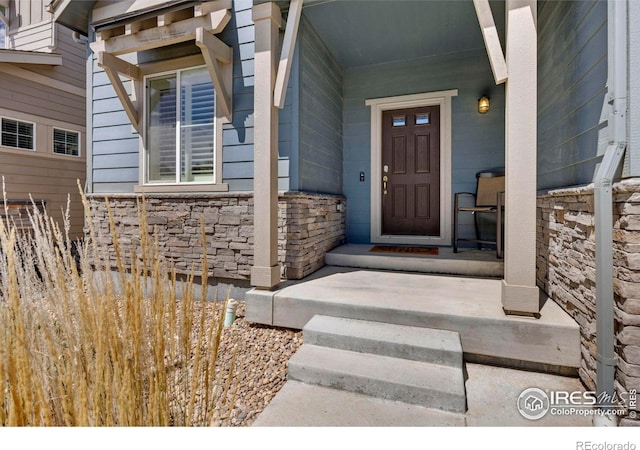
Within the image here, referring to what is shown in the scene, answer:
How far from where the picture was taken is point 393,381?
69.9 inches

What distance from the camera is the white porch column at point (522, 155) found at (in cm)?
198

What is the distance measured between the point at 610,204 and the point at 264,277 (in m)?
2.30

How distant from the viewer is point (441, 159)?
13.9 feet

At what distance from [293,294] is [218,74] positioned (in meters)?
2.40

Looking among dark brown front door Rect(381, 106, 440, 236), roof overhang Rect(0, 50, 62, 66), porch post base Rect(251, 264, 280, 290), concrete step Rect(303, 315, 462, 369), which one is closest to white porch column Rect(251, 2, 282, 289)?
porch post base Rect(251, 264, 280, 290)

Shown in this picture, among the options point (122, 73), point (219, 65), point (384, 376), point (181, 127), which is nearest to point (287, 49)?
point (219, 65)

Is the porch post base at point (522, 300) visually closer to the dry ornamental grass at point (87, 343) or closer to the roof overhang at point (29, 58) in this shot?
the dry ornamental grass at point (87, 343)

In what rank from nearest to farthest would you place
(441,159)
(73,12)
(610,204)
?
(610,204), (73,12), (441,159)

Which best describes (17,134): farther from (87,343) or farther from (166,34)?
(87,343)

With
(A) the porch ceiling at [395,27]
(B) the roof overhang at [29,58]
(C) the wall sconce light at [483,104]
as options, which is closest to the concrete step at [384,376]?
(A) the porch ceiling at [395,27]

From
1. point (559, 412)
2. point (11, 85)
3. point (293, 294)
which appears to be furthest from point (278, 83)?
point (11, 85)

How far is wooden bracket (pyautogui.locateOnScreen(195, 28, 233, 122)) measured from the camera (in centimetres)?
305

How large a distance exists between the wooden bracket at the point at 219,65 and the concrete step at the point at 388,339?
2449 millimetres

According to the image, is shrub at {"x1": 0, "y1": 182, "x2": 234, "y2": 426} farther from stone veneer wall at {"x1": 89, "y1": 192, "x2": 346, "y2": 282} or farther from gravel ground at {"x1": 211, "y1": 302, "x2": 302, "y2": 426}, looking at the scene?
stone veneer wall at {"x1": 89, "y1": 192, "x2": 346, "y2": 282}
